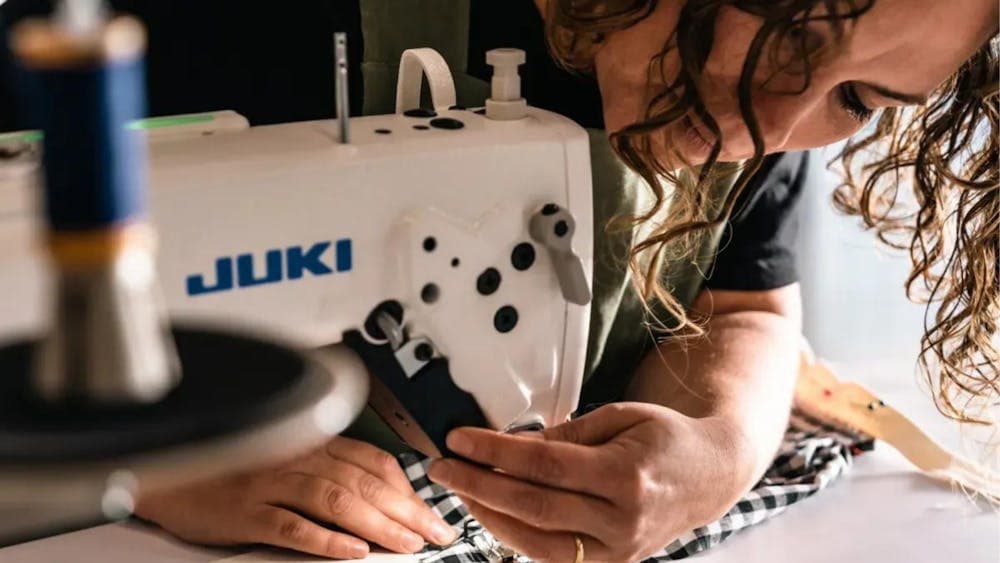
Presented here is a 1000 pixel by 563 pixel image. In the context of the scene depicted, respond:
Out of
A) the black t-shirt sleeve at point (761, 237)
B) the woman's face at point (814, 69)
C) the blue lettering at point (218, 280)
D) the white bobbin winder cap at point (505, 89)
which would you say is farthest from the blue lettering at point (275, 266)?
the black t-shirt sleeve at point (761, 237)

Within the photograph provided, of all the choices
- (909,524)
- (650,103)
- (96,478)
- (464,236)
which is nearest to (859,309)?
(909,524)

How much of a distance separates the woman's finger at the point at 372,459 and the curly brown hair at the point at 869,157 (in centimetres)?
26

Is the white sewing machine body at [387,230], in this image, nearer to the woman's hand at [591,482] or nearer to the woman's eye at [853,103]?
the woman's hand at [591,482]

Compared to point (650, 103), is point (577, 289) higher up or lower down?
lower down

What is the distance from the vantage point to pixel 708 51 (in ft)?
2.55

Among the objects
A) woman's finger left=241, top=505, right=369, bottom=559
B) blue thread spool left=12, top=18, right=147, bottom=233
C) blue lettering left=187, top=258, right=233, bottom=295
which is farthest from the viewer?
woman's finger left=241, top=505, right=369, bottom=559

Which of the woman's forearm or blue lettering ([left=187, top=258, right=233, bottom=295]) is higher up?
blue lettering ([left=187, top=258, right=233, bottom=295])

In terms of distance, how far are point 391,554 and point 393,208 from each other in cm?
33

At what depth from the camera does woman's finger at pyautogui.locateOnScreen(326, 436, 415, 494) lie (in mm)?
974

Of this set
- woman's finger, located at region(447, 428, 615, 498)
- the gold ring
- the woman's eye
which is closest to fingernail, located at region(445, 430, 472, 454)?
woman's finger, located at region(447, 428, 615, 498)

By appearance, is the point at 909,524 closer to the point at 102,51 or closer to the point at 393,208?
the point at 393,208

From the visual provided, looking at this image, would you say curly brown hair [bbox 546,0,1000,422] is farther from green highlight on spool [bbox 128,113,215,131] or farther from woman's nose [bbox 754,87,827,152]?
green highlight on spool [bbox 128,113,215,131]

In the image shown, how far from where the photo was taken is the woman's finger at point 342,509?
0.90 m

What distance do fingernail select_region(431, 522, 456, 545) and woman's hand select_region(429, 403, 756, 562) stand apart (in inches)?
3.9
